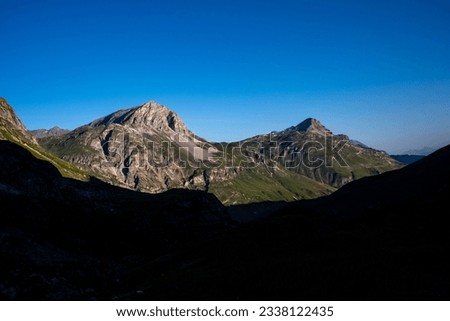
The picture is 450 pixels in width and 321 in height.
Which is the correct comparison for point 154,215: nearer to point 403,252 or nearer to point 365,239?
point 365,239

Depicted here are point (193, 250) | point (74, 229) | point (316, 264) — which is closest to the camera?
point (316, 264)

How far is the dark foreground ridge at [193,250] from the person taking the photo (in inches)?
2103

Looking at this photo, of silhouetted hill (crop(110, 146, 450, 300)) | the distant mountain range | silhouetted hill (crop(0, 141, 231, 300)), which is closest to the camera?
silhouetted hill (crop(110, 146, 450, 300))

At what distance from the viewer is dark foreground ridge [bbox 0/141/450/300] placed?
5341 centimetres

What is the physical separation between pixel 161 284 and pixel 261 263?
17.9m

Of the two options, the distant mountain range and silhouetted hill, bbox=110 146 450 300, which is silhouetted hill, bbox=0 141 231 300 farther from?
silhouetted hill, bbox=110 146 450 300

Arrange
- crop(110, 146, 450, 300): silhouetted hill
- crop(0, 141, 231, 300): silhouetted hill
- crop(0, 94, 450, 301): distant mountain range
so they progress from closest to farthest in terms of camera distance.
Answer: crop(110, 146, 450, 300): silhouetted hill → crop(0, 94, 450, 301): distant mountain range → crop(0, 141, 231, 300): silhouetted hill

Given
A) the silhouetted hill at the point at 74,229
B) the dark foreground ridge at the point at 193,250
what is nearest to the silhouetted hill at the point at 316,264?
the dark foreground ridge at the point at 193,250

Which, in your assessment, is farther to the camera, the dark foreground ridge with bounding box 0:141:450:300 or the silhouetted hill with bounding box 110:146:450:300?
the dark foreground ridge with bounding box 0:141:450:300

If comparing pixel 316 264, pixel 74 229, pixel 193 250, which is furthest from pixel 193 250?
pixel 316 264

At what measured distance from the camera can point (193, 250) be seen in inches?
3932

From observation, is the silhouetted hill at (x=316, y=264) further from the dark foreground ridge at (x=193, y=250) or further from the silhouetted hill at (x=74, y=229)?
the silhouetted hill at (x=74, y=229)

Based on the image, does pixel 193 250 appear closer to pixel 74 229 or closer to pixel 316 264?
pixel 74 229

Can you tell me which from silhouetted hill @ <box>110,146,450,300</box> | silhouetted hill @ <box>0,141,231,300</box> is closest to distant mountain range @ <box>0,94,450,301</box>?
silhouetted hill @ <box>110,146,450,300</box>
